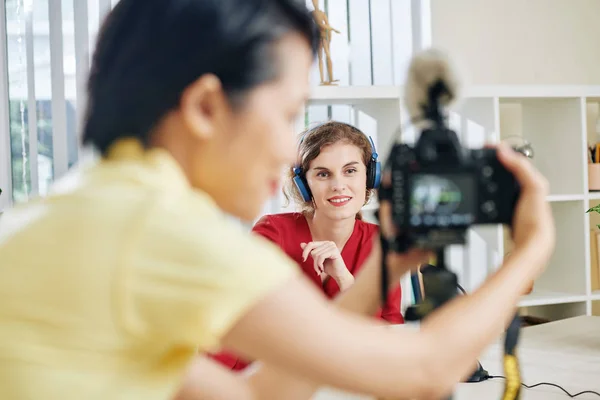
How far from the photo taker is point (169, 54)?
63 cm

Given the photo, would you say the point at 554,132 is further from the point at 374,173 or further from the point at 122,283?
the point at 122,283

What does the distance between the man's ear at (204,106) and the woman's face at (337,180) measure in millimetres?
1350

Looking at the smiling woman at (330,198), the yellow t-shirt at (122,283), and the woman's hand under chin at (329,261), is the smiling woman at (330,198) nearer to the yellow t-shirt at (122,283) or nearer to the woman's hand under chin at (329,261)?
the woman's hand under chin at (329,261)

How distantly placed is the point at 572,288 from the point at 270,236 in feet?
4.89

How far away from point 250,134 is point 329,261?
4.10 feet

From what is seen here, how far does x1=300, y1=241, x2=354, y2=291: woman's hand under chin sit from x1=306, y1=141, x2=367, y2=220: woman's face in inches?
6.1

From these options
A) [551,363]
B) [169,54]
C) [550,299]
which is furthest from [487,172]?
[550,299]

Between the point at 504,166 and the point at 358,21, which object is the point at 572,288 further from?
the point at 504,166

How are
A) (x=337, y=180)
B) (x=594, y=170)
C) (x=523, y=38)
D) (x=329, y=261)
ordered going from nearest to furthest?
(x=329, y=261), (x=337, y=180), (x=594, y=170), (x=523, y=38)

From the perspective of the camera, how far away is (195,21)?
2.03ft

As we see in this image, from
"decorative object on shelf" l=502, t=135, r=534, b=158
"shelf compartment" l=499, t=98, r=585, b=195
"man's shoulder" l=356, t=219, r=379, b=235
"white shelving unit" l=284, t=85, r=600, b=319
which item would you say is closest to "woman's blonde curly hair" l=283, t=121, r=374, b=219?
"man's shoulder" l=356, t=219, r=379, b=235

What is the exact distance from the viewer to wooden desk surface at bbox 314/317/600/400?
120 centimetres

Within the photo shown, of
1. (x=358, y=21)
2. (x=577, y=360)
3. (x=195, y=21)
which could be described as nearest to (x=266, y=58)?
(x=195, y=21)

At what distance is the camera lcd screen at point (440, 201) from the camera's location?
0.75 meters
